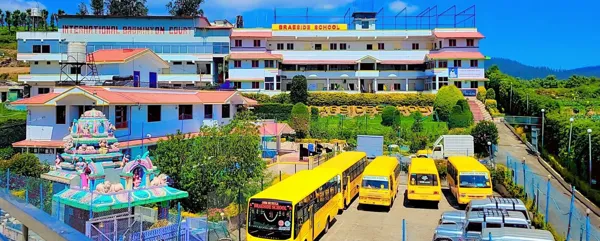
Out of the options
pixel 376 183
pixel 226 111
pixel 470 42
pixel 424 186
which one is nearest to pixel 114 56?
pixel 226 111

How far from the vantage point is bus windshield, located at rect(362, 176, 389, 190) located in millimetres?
22562

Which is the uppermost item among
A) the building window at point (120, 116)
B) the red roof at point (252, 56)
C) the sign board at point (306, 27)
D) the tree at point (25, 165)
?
the sign board at point (306, 27)

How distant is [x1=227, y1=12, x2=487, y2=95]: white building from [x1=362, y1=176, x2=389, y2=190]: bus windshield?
33.8m

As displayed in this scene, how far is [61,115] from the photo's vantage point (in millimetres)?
25109

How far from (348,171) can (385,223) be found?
148 inches

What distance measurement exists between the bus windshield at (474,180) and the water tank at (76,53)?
20.1 m

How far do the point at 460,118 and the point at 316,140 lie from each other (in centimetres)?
1267

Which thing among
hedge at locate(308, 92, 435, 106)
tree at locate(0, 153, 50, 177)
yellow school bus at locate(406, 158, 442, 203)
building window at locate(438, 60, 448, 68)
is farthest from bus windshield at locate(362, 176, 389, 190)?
building window at locate(438, 60, 448, 68)

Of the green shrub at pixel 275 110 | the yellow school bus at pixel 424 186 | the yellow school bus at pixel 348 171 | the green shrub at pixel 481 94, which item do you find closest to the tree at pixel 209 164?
the yellow school bus at pixel 348 171

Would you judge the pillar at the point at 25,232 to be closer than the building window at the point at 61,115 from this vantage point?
Yes

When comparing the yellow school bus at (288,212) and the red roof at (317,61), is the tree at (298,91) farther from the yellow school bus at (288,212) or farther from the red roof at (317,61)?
the yellow school bus at (288,212)

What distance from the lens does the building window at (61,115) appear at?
82.1 feet

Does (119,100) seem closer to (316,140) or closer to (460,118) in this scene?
(316,140)

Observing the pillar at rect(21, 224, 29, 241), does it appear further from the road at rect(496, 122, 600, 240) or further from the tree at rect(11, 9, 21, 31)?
the tree at rect(11, 9, 21, 31)
